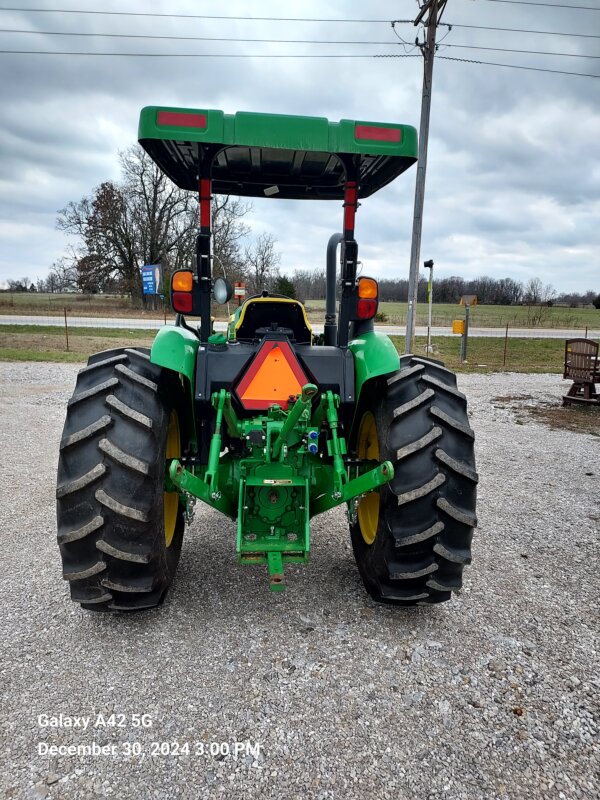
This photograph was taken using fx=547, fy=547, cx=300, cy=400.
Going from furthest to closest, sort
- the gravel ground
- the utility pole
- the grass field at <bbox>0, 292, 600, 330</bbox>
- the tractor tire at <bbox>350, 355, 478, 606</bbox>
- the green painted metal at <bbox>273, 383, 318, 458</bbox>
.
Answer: the grass field at <bbox>0, 292, 600, 330</bbox>
the utility pole
the tractor tire at <bbox>350, 355, 478, 606</bbox>
the green painted metal at <bbox>273, 383, 318, 458</bbox>
the gravel ground

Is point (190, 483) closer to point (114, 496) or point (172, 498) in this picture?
point (114, 496)

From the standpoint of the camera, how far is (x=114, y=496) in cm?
249

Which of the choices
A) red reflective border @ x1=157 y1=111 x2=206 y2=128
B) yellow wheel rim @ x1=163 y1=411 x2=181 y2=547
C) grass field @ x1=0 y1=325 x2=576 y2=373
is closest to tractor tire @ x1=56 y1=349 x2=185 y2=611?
yellow wheel rim @ x1=163 y1=411 x2=181 y2=547

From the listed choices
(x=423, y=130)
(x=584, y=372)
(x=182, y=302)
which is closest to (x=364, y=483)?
(x=182, y=302)

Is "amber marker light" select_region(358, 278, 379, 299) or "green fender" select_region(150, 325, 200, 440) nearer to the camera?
"green fender" select_region(150, 325, 200, 440)

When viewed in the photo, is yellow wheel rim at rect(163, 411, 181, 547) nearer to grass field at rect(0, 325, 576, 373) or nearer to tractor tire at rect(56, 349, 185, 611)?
tractor tire at rect(56, 349, 185, 611)

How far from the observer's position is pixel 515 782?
1941 mm

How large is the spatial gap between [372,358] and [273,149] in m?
1.43

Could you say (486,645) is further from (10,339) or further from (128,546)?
(10,339)

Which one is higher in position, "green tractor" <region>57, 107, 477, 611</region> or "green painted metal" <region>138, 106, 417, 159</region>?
"green painted metal" <region>138, 106, 417, 159</region>

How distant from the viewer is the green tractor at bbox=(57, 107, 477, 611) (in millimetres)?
2523

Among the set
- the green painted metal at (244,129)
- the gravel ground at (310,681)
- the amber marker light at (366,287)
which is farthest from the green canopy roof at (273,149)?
the gravel ground at (310,681)

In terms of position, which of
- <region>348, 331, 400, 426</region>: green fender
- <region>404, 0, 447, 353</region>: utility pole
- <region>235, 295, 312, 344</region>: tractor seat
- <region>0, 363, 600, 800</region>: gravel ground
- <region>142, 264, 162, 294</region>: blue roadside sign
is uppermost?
<region>404, 0, 447, 353</region>: utility pole

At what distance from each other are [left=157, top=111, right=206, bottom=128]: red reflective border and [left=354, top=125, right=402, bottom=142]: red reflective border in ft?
2.39
